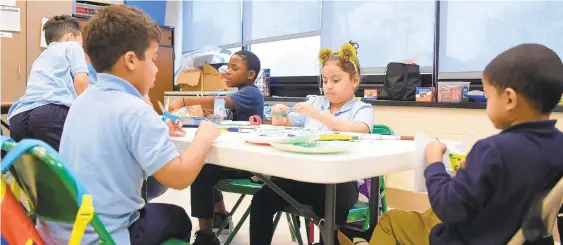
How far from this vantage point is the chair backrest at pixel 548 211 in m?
0.85

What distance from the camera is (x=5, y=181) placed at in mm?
888

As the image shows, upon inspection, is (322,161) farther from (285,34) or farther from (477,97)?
(285,34)

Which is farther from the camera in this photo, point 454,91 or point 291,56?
point 291,56

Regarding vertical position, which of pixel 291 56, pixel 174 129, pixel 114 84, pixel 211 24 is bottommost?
pixel 174 129

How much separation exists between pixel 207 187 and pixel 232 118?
1.68ft

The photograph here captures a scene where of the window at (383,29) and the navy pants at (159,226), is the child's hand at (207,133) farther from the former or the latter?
the window at (383,29)

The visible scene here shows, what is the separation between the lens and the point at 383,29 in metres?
3.51

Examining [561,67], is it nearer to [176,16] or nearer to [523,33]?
[523,33]

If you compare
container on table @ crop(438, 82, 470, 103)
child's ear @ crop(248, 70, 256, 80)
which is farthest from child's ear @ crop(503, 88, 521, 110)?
container on table @ crop(438, 82, 470, 103)

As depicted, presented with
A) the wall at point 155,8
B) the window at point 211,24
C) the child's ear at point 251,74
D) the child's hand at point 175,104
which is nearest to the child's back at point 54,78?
the child's hand at point 175,104

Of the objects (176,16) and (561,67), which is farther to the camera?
(176,16)

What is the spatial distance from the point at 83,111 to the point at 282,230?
1784 millimetres

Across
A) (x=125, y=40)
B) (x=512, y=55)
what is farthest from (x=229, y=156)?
(x=512, y=55)

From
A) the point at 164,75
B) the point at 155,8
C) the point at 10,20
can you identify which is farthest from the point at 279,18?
the point at 10,20
